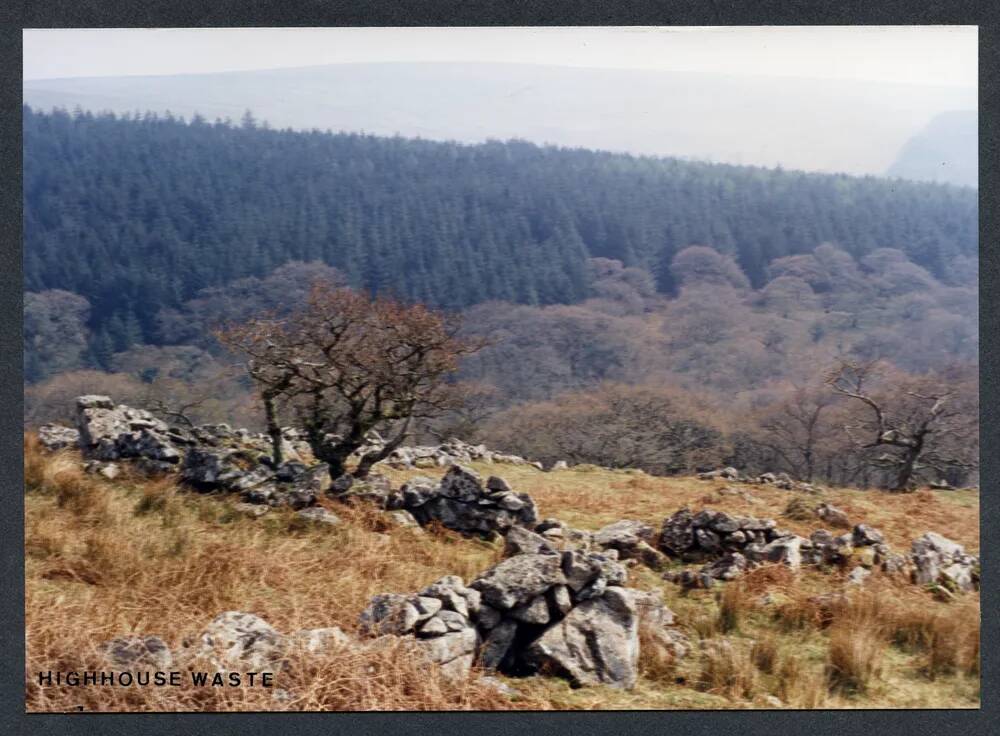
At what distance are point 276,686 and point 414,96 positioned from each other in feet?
11.9

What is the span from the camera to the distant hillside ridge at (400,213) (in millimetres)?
5871

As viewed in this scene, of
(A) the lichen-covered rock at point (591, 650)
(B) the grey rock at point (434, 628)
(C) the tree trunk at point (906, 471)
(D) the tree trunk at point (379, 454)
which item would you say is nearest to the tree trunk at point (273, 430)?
(D) the tree trunk at point (379, 454)

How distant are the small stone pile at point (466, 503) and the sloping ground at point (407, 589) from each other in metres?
0.09

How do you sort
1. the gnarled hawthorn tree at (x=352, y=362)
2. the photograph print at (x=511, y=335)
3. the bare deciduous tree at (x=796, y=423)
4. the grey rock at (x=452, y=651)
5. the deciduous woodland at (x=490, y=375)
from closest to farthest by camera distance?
1. the grey rock at (x=452, y=651)
2. the photograph print at (x=511, y=335)
3. the deciduous woodland at (x=490, y=375)
4. the bare deciduous tree at (x=796, y=423)
5. the gnarled hawthorn tree at (x=352, y=362)

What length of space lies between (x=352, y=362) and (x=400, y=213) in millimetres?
1008

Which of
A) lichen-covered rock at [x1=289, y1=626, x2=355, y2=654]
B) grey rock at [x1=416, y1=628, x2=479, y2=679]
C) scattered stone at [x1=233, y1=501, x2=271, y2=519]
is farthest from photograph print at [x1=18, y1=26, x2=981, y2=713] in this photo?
grey rock at [x1=416, y1=628, x2=479, y2=679]

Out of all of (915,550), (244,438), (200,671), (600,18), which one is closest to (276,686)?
(200,671)

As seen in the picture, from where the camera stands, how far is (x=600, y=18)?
18.7ft

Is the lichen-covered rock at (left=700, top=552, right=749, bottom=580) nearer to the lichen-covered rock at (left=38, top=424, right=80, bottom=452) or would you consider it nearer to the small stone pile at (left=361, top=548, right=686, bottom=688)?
the small stone pile at (left=361, top=548, right=686, bottom=688)

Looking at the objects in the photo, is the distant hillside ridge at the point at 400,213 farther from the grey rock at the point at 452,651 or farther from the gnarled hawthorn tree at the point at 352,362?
the grey rock at the point at 452,651

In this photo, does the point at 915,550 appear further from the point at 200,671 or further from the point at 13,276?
the point at 13,276

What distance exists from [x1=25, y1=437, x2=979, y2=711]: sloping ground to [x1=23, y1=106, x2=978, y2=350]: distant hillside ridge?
3.87ft

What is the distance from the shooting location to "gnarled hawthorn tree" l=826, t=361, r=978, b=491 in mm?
5863

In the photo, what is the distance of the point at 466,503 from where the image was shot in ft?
19.7
